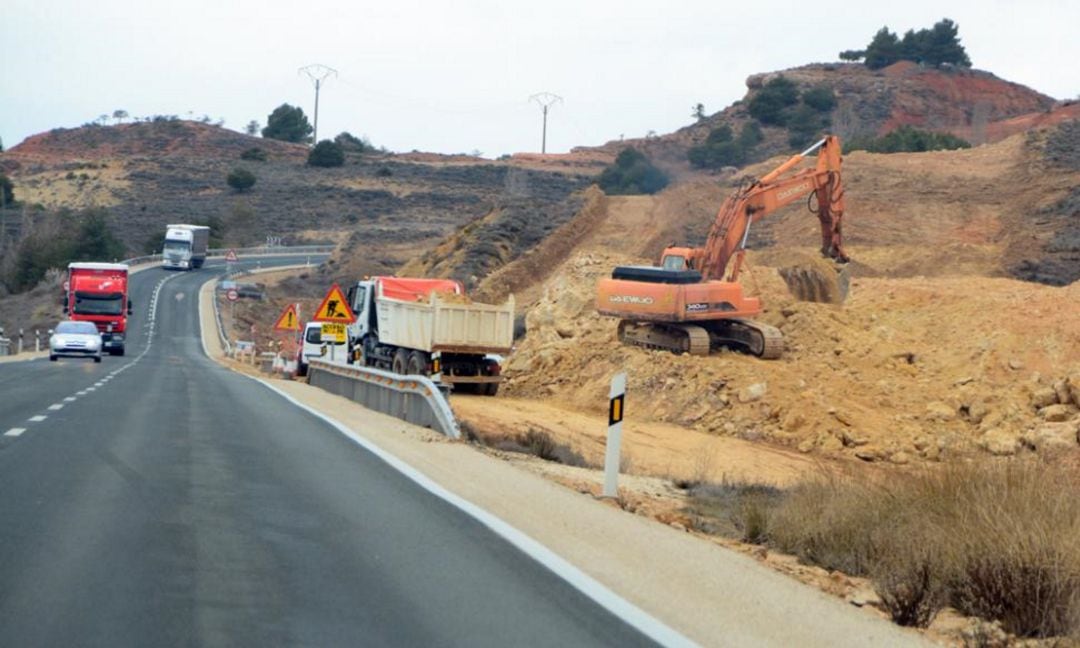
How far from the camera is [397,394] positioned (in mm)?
23969

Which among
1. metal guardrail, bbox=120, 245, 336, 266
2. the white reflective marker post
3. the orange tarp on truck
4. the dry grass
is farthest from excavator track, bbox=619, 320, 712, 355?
metal guardrail, bbox=120, 245, 336, 266

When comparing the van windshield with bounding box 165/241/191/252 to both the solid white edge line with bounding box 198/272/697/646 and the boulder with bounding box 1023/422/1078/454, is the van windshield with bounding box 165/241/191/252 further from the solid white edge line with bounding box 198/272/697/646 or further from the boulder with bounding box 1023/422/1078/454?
the solid white edge line with bounding box 198/272/697/646

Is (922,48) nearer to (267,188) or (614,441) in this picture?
(267,188)

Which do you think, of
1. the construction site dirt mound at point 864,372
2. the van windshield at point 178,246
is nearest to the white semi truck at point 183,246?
the van windshield at point 178,246

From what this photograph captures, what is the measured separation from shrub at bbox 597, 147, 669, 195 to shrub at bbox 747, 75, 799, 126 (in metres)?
16.8

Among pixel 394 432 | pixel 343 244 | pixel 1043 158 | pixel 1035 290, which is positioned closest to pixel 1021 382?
pixel 1035 290

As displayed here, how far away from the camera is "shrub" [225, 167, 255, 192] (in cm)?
13538

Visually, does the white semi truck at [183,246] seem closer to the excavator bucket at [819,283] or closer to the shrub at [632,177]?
the shrub at [632,177]

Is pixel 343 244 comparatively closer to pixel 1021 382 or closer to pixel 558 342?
pixel 558 342

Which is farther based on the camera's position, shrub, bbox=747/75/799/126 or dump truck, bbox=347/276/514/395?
shrub, bbox=747/75/799/126

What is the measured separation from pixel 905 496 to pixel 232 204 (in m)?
125

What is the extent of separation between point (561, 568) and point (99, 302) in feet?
174

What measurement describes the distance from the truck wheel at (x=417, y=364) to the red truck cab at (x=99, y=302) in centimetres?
2885

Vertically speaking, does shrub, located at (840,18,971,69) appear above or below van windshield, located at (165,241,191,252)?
above
